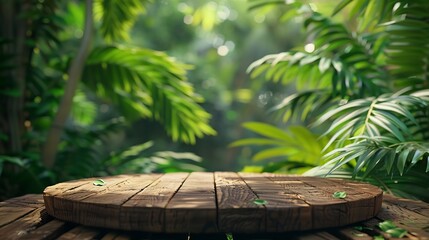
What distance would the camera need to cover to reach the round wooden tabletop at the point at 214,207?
127 centimetres

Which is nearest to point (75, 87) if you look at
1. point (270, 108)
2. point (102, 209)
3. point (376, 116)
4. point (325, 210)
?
point (270, 108)

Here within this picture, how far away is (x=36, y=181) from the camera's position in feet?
10.2

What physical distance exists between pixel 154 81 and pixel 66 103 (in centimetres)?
76

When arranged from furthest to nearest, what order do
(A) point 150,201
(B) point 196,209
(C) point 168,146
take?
(C) point 168,146
(A) point 150,201
(B) point 196,209

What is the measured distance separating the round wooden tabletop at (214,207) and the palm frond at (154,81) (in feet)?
7.99

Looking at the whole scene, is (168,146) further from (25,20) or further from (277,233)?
(277,233)

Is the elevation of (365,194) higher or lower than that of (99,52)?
lower

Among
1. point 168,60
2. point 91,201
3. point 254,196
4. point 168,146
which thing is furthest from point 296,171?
point 168,146

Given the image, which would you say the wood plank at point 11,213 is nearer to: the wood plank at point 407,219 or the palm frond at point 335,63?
the wood plank at point 407,219

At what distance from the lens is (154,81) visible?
4070mm

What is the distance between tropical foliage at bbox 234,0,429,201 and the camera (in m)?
2.11

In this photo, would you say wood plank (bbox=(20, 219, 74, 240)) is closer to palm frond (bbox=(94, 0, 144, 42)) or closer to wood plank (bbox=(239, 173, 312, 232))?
wood plank (bbox=(239, 173, 312, 232))

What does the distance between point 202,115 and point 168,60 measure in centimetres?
59

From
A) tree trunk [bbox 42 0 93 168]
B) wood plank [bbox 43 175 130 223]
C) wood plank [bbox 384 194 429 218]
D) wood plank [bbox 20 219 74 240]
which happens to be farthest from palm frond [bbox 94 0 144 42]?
wood plank [bbox 384 194 429 218]
